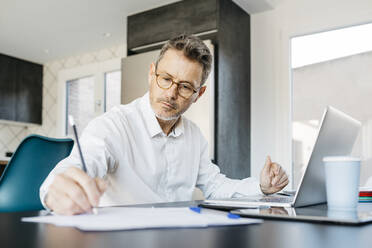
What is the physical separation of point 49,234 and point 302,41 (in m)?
3.28

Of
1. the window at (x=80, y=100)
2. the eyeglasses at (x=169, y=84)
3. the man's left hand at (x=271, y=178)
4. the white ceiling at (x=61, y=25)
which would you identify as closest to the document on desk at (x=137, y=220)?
the man's left hand at (x=271, y=178)

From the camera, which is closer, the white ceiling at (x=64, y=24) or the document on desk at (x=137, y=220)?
the document on desk at (x=137, y=220)

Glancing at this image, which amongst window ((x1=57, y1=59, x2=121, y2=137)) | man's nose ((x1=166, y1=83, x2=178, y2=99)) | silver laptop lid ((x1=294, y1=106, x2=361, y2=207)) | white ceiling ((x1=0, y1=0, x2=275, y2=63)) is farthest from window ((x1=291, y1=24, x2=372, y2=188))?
window ((x1=57, y1=59, x2=121, y2=137))

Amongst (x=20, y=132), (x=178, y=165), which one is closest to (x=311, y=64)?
(x=178, y=165)

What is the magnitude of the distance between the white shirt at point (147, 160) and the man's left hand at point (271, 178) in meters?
0.04

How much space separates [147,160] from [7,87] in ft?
14.7

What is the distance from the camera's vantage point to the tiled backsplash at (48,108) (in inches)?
207

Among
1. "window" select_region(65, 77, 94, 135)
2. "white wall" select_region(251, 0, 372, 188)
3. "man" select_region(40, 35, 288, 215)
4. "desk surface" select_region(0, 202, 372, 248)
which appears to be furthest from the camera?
"window" select_region(65, 77, 94, 135)

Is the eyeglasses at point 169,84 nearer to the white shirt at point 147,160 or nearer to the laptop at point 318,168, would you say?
the white shirt at point 147,160

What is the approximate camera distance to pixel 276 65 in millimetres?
3490

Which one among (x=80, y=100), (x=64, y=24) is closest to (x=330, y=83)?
(x=64, y=24)

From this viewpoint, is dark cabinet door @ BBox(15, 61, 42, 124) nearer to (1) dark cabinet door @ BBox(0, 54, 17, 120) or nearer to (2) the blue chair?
(1) dark cabinet door @ BBox(0, 54, 17, 120)

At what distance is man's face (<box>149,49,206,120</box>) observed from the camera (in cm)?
142

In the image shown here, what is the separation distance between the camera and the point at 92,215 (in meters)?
0.63
